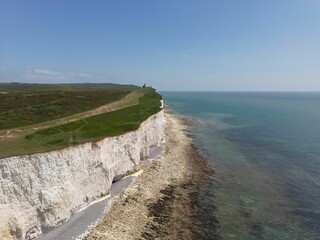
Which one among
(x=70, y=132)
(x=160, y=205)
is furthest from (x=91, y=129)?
(x=160, y=205)

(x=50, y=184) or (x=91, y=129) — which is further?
(x=91, y=129)

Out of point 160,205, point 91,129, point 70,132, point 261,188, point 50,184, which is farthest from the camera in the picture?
point 261,188

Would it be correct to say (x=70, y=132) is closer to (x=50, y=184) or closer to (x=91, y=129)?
(x=91, y=129)

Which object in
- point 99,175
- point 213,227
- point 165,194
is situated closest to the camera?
point 213,227

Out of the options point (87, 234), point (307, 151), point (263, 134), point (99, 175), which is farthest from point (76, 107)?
point (263, 134)

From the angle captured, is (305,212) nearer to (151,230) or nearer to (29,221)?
(151,230)

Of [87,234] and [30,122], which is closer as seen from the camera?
[87,234]

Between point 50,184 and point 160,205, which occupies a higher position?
point 50,184

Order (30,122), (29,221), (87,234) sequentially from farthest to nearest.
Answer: (30,122), (87,234), (29,221)

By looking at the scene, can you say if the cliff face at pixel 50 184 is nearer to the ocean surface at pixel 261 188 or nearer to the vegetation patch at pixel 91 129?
the vegetation patch at pixel 91 129
